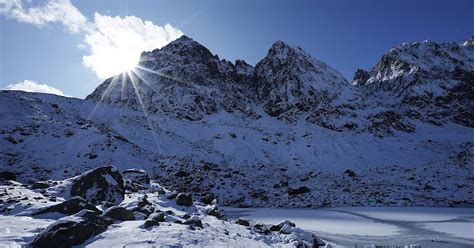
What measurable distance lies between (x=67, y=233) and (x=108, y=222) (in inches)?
76.3

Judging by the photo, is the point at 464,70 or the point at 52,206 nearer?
the point at 52,206

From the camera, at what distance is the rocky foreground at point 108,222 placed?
838cm

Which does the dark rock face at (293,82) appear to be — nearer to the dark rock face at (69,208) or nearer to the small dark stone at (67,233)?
the dark rock face at (69,208)

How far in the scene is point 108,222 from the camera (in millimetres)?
10039

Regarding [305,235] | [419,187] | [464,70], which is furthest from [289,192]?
[464,70]

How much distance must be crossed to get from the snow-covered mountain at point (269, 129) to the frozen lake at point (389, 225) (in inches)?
176

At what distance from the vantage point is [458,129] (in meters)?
59.3

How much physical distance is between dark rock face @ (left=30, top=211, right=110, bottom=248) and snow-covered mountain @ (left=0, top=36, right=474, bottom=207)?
13.7 metres

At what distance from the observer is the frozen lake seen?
1300cm

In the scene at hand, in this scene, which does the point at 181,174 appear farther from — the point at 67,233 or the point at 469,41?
the point at 469,41

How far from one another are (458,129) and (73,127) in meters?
64.7

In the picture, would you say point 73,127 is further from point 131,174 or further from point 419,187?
point 419,187

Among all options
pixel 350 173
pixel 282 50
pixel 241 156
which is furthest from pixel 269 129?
pixel 282 50

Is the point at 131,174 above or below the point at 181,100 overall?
below
